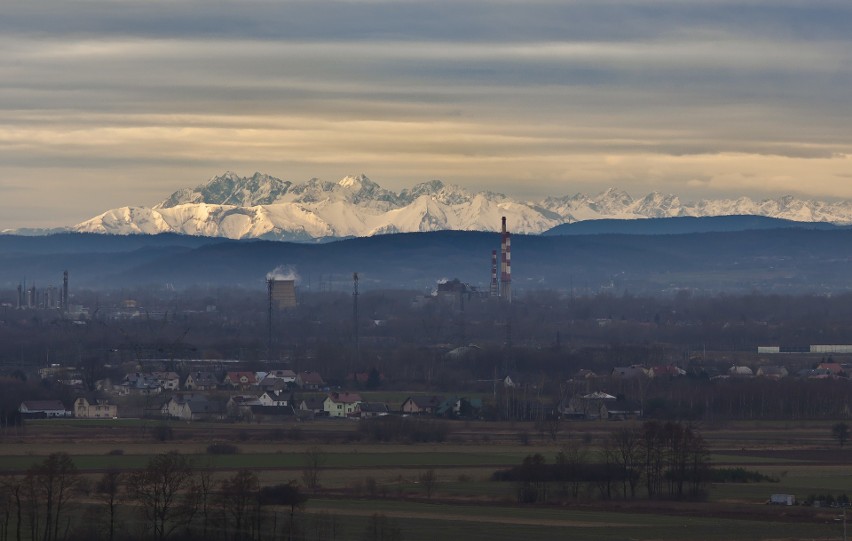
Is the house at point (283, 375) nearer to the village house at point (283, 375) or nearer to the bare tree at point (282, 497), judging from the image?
the village house at point (283, 375)

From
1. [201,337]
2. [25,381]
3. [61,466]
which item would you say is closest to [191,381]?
[25,381]

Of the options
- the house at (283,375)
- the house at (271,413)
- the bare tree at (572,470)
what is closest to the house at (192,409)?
the house at (271,413)

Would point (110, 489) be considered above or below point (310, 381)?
below

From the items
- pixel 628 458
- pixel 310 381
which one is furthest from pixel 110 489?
pixel 310 381

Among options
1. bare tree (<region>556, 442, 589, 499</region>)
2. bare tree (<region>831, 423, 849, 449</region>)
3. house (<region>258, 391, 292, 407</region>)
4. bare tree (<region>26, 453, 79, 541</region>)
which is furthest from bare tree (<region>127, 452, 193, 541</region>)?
house (<region>258, 391, 292, 407</region>)

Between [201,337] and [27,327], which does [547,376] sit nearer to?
[201,337]

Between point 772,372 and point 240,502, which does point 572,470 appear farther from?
point 772,372

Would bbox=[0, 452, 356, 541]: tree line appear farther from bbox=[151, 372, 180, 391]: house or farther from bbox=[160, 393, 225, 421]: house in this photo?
bbox=[151, 372, 180, 391]: house
